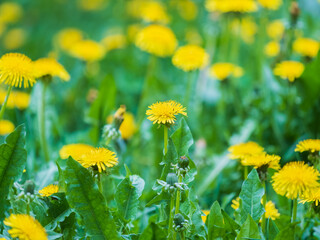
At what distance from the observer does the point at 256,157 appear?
1236mm

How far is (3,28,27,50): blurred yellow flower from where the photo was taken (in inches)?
159

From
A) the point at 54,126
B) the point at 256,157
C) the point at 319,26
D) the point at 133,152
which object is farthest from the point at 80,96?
the point at 256,157

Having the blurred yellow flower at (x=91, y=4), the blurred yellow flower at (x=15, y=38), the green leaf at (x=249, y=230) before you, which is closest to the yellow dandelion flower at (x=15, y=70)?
the green leaf at (x=249, y=230)

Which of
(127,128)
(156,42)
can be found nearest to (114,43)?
(156,42)

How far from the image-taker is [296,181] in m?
1.08

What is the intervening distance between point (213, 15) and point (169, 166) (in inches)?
72.3

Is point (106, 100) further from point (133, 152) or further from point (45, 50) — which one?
point (45, 50)

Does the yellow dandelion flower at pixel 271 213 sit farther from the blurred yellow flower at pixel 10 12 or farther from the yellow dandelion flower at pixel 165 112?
the blurred yellow flower at pixel 10 12

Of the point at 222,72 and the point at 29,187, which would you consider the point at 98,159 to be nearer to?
the point at 29,187

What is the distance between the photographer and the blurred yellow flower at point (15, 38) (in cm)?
404

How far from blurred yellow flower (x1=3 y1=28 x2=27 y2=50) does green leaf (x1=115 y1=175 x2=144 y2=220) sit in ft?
10.1

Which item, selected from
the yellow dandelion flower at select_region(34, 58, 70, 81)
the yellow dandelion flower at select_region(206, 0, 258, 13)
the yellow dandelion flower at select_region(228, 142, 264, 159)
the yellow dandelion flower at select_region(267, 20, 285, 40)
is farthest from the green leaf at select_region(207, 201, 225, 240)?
the yellow dandelion flower at select_region(267, 20, 285, 40)

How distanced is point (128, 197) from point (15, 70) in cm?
48

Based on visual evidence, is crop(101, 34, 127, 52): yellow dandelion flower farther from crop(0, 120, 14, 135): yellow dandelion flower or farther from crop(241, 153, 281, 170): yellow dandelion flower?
crop(241, 153, 281, 170): yellow dandelion flower
